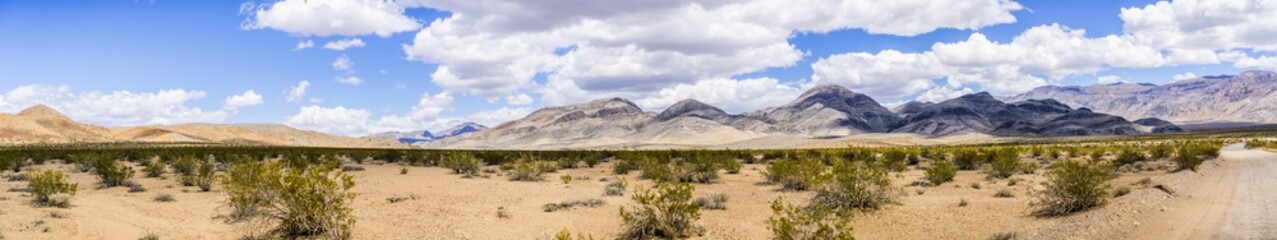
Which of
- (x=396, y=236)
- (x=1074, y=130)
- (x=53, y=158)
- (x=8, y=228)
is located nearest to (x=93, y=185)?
(x=8, y=228)

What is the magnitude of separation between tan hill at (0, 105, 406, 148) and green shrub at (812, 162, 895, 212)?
12204 centimetres

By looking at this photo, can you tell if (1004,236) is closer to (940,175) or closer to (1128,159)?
(940,175)

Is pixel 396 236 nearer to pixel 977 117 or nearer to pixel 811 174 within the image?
pixel 811 174

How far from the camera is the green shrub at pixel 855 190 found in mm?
17266

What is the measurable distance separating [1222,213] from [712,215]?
9.58 meters

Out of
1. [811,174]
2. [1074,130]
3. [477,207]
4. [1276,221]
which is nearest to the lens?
[1276,221]

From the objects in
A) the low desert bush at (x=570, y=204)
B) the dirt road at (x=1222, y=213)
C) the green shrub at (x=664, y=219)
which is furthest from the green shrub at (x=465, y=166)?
the dirt road at (x=1222, y=213)

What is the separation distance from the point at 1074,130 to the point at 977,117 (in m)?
33.1

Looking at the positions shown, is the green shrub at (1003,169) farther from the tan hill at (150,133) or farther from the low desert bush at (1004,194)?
the tan hill at (150,133)

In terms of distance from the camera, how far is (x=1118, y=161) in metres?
32.0

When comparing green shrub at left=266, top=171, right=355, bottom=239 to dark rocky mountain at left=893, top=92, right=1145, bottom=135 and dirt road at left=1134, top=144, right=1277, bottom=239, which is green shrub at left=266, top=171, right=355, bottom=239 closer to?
dirt road at left=1134, top=144, right=1277, bottom=239

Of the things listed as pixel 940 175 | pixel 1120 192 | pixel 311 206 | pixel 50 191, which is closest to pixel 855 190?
pixel 1120 192

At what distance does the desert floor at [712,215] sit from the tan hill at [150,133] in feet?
364

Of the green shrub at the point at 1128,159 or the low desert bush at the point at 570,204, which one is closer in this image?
the low desert bush at the point at 570,204
